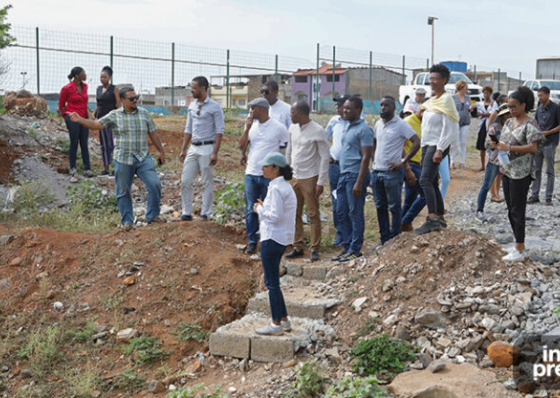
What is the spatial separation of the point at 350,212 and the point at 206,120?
241 centimetres

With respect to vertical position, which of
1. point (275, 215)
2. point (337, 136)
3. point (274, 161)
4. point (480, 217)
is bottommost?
point (480, 217)

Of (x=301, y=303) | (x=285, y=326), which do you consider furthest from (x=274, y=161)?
(x=301, y=303)

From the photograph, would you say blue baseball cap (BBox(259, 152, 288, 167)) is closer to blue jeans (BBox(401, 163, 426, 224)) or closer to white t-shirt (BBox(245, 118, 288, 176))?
white t-shirt (BBox(245, 118, 288, 176))

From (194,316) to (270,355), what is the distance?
50.5 inches

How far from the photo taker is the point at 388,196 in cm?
682

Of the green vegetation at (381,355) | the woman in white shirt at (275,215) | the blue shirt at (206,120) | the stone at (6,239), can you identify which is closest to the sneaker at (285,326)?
the woman in white shirt at (275,215)

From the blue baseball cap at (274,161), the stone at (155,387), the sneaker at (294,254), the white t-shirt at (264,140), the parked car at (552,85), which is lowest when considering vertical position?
the stone at (155,387)

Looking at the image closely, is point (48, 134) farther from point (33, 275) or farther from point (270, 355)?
point (270, 355)

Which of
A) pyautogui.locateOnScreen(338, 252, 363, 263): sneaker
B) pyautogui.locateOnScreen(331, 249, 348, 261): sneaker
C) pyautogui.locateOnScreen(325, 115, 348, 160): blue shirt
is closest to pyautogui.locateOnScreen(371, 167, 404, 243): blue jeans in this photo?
pyautogui.locateOnScreen(338, 252, 363, 263): sneaker

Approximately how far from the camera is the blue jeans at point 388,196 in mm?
6766

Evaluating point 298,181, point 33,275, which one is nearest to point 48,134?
point 33,275

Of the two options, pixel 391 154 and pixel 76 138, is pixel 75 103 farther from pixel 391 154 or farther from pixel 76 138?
pixel 391 154

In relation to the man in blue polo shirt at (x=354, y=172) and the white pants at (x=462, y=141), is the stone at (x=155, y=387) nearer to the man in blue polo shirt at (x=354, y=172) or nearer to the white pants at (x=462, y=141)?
the man in blue polo shirt at (x=354, y=172)

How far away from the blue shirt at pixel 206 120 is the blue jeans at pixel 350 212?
194 centimetres
